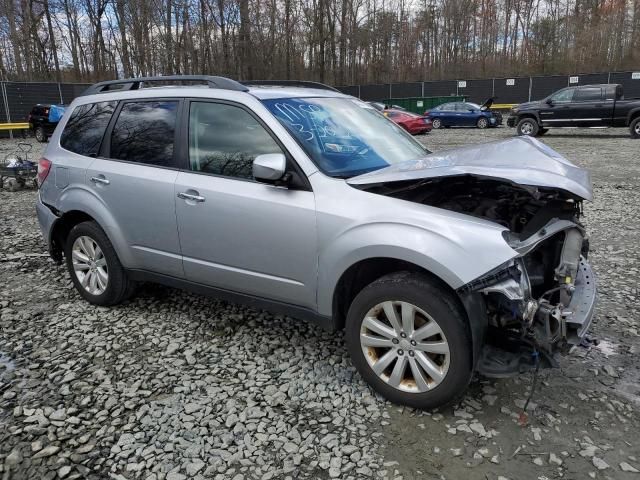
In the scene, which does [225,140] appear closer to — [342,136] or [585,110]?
[342,136]

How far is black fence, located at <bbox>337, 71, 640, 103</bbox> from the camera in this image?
28828 millimetres

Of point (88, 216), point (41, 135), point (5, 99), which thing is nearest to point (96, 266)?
point (88, 216)

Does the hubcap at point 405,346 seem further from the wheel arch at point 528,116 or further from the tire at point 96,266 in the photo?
the wheel arch at point 528,116

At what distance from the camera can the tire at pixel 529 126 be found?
18.8 m

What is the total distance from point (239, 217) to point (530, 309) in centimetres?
183

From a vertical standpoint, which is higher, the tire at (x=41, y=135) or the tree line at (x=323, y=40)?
the tree line at (x=323, y=40)

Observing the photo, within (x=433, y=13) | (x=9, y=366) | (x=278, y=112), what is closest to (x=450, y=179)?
(x=278, y=112)

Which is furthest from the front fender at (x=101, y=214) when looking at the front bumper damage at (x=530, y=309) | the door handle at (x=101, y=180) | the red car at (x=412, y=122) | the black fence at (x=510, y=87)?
the black fence at (x=510, y=87)

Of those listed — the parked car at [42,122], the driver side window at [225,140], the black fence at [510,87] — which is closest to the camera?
the driver side window at [225,140]

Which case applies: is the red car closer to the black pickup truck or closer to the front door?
the black pickup truck

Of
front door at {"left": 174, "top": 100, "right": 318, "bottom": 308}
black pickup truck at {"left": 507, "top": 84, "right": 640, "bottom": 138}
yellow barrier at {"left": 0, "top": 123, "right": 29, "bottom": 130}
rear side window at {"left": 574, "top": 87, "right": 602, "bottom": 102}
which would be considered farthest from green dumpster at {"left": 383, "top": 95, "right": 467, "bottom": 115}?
front door at {"left": 174, "top": 100, "right": 318, "bottom": 308}

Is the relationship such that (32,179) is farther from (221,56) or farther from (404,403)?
(221,56)

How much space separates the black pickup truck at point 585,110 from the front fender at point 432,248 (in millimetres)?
17974

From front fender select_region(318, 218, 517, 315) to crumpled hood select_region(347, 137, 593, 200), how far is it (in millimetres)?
287
